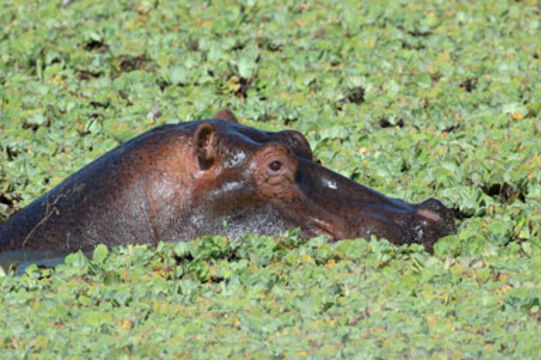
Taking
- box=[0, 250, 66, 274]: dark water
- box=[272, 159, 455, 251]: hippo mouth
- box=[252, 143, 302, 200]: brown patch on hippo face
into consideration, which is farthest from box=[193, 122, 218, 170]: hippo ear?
box=[0, 250, 66, 274]: dark water

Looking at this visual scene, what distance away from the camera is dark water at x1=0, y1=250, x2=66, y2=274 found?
21.1ft

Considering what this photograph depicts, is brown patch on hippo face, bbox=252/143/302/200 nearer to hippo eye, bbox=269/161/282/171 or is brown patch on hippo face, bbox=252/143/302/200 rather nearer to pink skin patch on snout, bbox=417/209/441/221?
hippo eye, bbox=269/161/282/171

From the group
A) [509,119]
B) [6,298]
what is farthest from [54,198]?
[509,119]

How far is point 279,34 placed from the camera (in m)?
11.0

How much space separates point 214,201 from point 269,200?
0.92ft

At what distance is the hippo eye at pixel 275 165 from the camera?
20.8 ft

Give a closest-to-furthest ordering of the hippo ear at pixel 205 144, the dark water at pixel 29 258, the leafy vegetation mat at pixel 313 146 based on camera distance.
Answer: the leafy vegetation mat at pixel 313 146, the hippo ear at pixel 205 144, the dark water at pixel 29 258

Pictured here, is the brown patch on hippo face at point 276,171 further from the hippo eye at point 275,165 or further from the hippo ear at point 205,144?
the hippo ear at point 205,144

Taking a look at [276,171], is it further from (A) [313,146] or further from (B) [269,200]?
(A) [313,146]

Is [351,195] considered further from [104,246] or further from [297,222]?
[104,246]

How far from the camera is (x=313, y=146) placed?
885 centimetres

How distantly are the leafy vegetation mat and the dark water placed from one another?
35 cm

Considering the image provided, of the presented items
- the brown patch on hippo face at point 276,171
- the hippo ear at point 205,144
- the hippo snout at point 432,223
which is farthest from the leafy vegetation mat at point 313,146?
the hippo ear at point 205,144

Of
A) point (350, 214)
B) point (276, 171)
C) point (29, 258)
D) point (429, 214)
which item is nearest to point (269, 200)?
point (276, 171)
